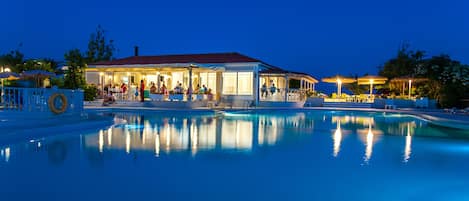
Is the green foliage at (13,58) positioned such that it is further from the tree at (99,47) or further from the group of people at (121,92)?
the group of people at (121,92)

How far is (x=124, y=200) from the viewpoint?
11.5 ft

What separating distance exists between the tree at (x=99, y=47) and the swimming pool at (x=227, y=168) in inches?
1188

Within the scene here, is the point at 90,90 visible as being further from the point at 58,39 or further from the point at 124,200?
the point at 58,39

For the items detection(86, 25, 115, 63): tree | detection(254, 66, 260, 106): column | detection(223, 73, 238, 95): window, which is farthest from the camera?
detection(86, 25, 115, 63): tree

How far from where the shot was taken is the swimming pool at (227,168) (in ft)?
12.5

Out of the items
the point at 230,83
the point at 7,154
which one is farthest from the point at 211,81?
the point at 7,154

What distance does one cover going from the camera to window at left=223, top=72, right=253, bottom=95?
20578 millimetres

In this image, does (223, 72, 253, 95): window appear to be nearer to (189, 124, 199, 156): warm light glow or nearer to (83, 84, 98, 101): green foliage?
(83, 84, 98, 101): green foliage

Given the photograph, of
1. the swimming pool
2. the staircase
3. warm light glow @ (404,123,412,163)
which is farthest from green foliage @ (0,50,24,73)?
warm light glow @ (404,123,412,163)

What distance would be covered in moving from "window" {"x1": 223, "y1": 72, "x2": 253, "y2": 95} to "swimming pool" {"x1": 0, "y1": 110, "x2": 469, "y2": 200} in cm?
1261

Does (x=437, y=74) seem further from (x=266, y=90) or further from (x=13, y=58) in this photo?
(x=13, y=58)

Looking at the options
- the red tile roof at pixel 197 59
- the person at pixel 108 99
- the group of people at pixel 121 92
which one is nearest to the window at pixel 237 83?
the red tile roof at pixel 197 59

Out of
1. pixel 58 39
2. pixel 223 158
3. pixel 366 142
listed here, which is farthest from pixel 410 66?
pixel 58 39

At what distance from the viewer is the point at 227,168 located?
492cm
